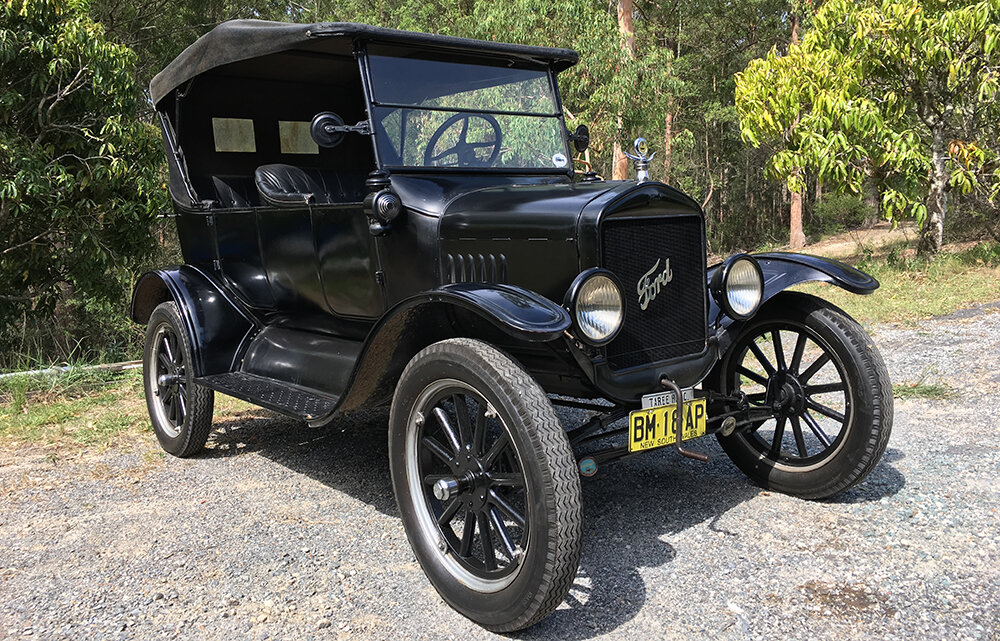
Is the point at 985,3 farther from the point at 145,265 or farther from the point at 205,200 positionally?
Result: the point at 145,265

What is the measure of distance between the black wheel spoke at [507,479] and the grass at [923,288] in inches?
240

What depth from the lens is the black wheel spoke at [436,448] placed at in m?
2.85

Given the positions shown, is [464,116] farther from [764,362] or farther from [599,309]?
[764,362]

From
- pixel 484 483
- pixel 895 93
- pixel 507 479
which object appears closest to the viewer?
pixel 507 479

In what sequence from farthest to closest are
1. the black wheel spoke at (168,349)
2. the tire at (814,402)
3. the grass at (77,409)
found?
the grass at (77,409) → the black wheel spoke at (168,349) → the tire at (814,402)

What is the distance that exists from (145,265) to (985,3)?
993 cm

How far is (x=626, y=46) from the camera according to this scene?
13.5 metres

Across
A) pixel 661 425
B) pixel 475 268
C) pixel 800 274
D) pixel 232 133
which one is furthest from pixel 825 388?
pixel 232 133

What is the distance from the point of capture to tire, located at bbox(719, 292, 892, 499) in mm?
3342

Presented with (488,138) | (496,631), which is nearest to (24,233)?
(488,138)

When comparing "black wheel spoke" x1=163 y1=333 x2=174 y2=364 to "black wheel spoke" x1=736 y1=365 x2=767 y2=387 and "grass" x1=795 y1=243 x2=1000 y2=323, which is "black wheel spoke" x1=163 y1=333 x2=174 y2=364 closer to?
"black wheel spoke" x1=736 y1=365 x2=767 y2=387

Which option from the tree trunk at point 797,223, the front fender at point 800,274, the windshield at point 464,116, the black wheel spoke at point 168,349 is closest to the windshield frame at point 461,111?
the windshield at point 464,116

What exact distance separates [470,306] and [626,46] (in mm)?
11946

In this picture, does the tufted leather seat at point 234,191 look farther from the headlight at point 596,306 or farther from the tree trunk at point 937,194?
the tree trunk at point 937,194
